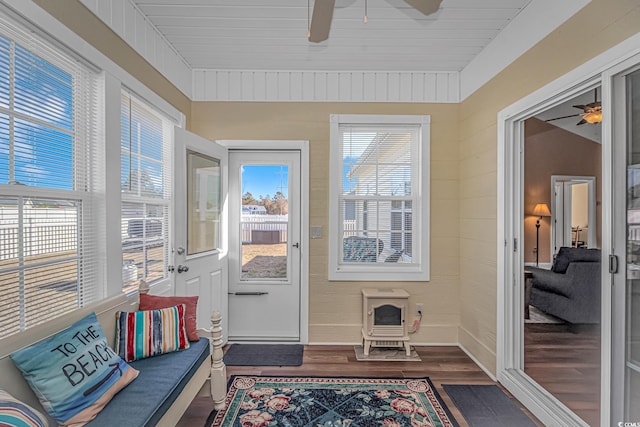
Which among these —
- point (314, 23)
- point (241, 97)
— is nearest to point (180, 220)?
point (241, 97)

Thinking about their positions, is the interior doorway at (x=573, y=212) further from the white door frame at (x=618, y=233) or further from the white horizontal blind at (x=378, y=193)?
the white horizontal blind at (x=378, y=193)

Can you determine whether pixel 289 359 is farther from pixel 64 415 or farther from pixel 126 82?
pixel 126 82

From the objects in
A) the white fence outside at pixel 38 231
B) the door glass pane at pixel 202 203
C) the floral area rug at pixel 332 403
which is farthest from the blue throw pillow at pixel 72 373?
the door glass pane at pixel 202 203

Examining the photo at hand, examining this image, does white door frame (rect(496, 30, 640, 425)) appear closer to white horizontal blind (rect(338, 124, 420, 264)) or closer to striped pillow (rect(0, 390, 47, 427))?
white horizontal blind (rect(338, 124, 420, 264))

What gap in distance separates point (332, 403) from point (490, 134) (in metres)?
2.45

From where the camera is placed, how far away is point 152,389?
1591 millimetres

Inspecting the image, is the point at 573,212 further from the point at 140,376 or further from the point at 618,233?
the point at 140,376

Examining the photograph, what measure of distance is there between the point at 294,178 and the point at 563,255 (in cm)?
258

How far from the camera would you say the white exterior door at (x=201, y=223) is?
2.62 metres

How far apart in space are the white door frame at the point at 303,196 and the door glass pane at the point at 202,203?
37 cm

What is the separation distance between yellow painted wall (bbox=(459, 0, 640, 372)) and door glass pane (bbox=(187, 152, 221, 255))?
243cm

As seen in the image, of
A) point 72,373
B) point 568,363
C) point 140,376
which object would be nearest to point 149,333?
point 140,376

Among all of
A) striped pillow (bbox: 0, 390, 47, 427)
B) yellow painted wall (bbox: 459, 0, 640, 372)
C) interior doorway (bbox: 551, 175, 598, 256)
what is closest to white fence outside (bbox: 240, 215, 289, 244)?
yellow painted wall (bbox: 459, 0, 640, 372)

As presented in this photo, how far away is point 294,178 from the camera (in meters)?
3.42
